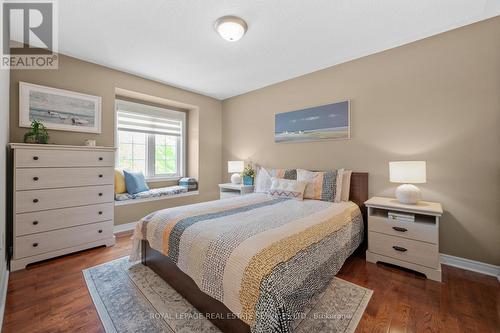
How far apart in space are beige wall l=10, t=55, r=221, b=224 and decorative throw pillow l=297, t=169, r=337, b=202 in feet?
7.66

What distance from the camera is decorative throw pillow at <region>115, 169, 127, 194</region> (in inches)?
129

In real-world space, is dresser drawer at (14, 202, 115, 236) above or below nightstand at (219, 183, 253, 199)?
below

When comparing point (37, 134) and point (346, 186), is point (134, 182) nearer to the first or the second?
point (37, 134)

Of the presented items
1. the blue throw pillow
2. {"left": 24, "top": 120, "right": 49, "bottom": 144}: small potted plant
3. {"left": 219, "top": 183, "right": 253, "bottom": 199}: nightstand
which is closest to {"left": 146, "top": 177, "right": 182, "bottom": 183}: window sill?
the blue throw pillow

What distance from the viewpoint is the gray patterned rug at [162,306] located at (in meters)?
1.37

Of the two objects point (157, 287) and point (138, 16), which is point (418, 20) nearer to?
point (138, 16)

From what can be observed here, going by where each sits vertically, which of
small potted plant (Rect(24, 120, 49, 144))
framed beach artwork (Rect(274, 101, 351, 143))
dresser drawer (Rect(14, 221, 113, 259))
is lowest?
dresser drawer (Rect(14, 221, 113, 259))

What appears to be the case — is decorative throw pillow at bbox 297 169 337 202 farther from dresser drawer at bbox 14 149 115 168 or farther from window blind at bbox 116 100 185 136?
window blind at bbox 116 100 185 136

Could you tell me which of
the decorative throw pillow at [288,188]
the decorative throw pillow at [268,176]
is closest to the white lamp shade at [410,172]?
the decorative throw pillow at [288,188]

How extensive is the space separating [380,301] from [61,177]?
3.36 meters

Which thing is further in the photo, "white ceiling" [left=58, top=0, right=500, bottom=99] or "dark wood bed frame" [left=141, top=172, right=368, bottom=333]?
"white ceiling" [left=58, top=0, right=500, bottom=99]

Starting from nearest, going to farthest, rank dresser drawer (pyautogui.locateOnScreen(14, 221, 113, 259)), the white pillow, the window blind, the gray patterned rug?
the gray patterned rug → dresser drawer (pyautogui.locateOnScreen(14, 221, 113, 259)) → the white pillow → the window blind

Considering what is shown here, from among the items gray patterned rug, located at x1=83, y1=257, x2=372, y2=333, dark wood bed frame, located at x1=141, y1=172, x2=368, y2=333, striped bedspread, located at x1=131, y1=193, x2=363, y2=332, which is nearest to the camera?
striped bedspread, located at x1=131, y1=193, x2=363, y2=332

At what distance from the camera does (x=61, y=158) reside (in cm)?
232
